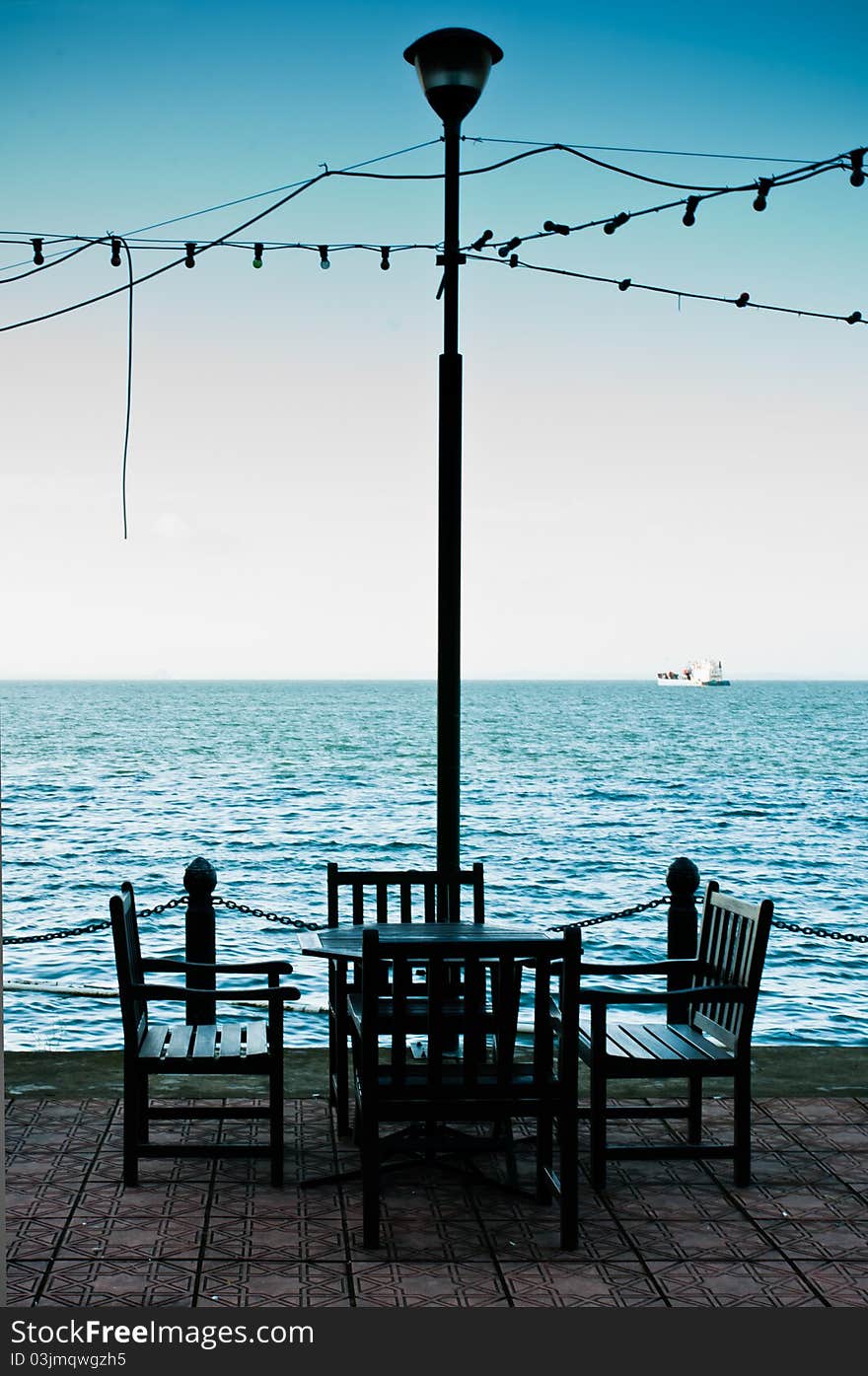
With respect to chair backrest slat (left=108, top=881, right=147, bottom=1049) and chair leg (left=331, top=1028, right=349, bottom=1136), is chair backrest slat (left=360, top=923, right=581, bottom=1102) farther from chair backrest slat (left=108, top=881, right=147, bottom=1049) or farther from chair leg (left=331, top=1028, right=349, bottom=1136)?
chair backrest slat (left=108, top=881, right=147, bottom=1049)

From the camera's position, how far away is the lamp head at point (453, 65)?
4.84 meters

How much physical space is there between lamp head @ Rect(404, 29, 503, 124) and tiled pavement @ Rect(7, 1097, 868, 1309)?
3824mm

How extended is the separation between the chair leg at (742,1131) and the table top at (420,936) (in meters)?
0.76

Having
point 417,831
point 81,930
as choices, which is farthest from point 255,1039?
point 417,831

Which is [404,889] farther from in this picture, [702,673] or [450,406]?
[702,673]

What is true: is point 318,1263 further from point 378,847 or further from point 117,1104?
point 378,847

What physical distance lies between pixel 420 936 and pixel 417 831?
899 inches

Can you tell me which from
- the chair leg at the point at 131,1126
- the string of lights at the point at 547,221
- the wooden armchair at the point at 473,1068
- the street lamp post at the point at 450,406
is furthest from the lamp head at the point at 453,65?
the chair leg at the point at 131,1126

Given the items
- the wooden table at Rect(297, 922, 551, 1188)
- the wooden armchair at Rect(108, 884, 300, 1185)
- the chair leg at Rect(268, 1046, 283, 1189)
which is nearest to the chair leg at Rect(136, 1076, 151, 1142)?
the wooden armchair at Rect(108, 884, 300, 1185)

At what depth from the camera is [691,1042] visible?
13.7 feet

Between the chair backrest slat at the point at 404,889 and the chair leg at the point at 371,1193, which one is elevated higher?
the chair backrest slat at the point at 404,889

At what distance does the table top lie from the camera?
3.62m

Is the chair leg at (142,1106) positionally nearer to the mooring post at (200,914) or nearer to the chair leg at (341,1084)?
the chair leg at (341,1084)

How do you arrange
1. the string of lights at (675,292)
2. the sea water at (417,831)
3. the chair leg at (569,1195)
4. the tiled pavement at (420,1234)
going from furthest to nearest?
the sea water at (417,831)
the string of lights at (675,292)
the chair leg at (569,1195)
the tiled pavement at (420,1234)
